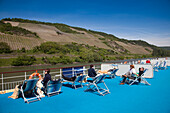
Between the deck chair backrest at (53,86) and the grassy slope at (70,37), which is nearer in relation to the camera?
the deck chair backrest at (53,86)

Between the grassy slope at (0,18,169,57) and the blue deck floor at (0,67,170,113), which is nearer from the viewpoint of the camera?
the blue deck floor at (0,67,170,113)

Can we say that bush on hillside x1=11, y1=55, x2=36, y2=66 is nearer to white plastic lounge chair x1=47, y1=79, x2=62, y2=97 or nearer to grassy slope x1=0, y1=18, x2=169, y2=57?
grassy slope x1=0, y1=18, x2=169, y2=57

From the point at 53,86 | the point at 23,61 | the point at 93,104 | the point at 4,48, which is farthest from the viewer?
the point at 4,48

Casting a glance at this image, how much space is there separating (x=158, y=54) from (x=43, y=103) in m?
75.0

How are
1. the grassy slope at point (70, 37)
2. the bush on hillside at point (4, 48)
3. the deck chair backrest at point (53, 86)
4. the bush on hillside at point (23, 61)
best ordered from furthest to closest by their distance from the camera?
the grassy slope at point (70, 37) < the bush on hillside at point (4, 48) < the bush on hillside at point (23, 61) < the deck chair backrest at point (53, 86)

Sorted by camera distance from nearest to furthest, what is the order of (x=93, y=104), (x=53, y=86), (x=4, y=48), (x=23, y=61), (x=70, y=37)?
(x=93, y=104)
(x=53, y=86)
(x=23, y=61)
(x=4, y=48)
(x=70, y=37)

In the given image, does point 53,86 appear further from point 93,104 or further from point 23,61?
point 23,61

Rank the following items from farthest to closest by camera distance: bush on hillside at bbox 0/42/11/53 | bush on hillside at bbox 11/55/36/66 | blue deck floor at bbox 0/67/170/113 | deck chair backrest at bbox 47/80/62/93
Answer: bush on hillside at bbox 0/42/11/53
bush on hillside at bbox 11/55/36/66
deck chair backrest at bbox 47/80/62/93
blue deck floor at bbox 0/67/170/113

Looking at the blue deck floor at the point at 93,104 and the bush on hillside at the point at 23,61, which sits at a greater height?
the blue deck floor at the point at 93,104

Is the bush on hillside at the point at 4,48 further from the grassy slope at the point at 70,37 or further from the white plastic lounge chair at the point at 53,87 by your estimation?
the white plastic lounge chair at the point at 53,87

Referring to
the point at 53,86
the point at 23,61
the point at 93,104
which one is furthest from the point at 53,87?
the point at 23,61

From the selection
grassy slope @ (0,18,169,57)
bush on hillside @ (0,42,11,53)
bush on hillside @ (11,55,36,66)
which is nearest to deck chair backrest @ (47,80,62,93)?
bush on hillside @ (11,55,36,66)

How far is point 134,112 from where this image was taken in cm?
383

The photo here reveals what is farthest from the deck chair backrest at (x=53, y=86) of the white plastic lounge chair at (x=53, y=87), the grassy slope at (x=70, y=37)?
the grassy slope at (x=70, y=37)
